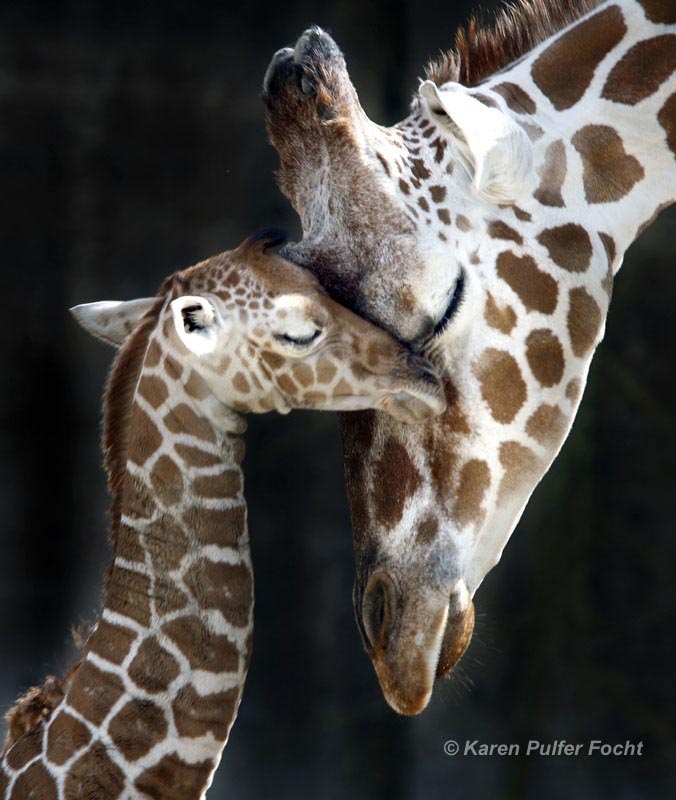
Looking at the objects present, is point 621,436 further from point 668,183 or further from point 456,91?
point 456,91

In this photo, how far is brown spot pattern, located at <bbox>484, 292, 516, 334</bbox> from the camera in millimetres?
2303

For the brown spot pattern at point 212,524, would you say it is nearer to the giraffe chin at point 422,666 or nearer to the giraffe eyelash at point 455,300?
the giraffe chin at point 422,666

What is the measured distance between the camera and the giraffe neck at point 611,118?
2.37 meters

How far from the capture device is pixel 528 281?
7.62ft

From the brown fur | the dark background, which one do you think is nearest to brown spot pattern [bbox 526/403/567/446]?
the brown fur

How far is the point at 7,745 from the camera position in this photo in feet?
8.74

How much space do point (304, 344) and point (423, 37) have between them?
2.68m

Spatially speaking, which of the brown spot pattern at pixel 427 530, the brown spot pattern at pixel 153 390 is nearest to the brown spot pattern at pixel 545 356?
the brown spot pattern at pixel 427 530

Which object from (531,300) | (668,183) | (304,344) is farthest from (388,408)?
(668,183)

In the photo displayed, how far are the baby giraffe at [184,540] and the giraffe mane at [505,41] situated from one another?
551 mm

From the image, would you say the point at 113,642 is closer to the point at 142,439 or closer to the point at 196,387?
the point at 142,439

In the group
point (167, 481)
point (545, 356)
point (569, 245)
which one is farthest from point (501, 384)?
point (167, 481)

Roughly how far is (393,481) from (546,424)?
13.4 inches

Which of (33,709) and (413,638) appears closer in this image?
(413,638)
